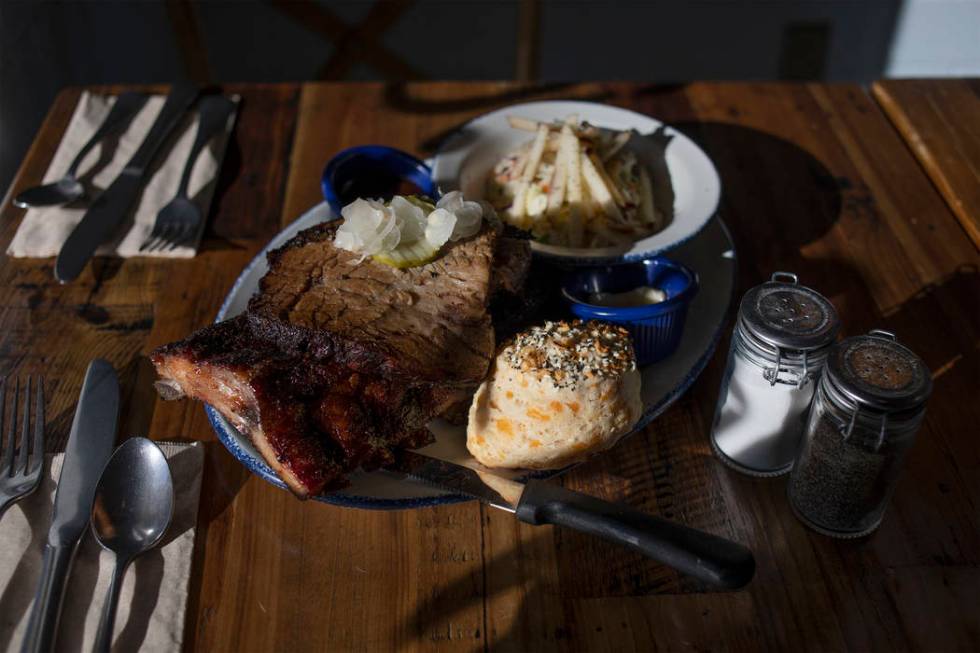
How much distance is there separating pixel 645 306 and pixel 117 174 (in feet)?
6.25

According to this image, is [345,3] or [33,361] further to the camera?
[345,3]

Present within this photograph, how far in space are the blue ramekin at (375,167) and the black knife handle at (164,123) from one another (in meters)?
0.74

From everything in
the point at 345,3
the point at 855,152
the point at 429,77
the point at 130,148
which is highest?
the point at 130,148

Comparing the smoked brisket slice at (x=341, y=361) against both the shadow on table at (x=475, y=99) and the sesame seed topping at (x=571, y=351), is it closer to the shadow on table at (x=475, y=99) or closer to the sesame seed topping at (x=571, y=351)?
the sesame seed topping at (x=571, y=351)

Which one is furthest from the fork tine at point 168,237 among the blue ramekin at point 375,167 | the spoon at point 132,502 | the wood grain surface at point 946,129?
the wood grain surface at point 946,129

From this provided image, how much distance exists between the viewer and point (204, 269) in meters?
2.57

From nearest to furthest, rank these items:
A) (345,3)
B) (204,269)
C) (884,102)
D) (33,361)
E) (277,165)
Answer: (33,361), (204,269), (277,165), (884,102), (345,3)

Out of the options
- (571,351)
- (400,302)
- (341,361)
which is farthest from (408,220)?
(571,351)

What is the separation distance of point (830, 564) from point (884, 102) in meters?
2.09

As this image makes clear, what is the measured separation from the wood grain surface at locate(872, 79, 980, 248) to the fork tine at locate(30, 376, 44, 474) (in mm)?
2735

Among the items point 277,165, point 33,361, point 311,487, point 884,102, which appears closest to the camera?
point 311,487

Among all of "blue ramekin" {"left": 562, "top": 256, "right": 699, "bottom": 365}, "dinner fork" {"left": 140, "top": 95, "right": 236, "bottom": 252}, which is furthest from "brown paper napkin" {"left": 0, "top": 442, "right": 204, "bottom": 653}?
"blue ramekin" {"left": 562, "top": 256, "right": 699, "bottom": 365}

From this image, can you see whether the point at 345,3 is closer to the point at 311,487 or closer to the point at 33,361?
the point at 33,361

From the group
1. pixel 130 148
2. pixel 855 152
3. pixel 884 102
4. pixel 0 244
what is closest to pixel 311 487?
pixel 0 244
